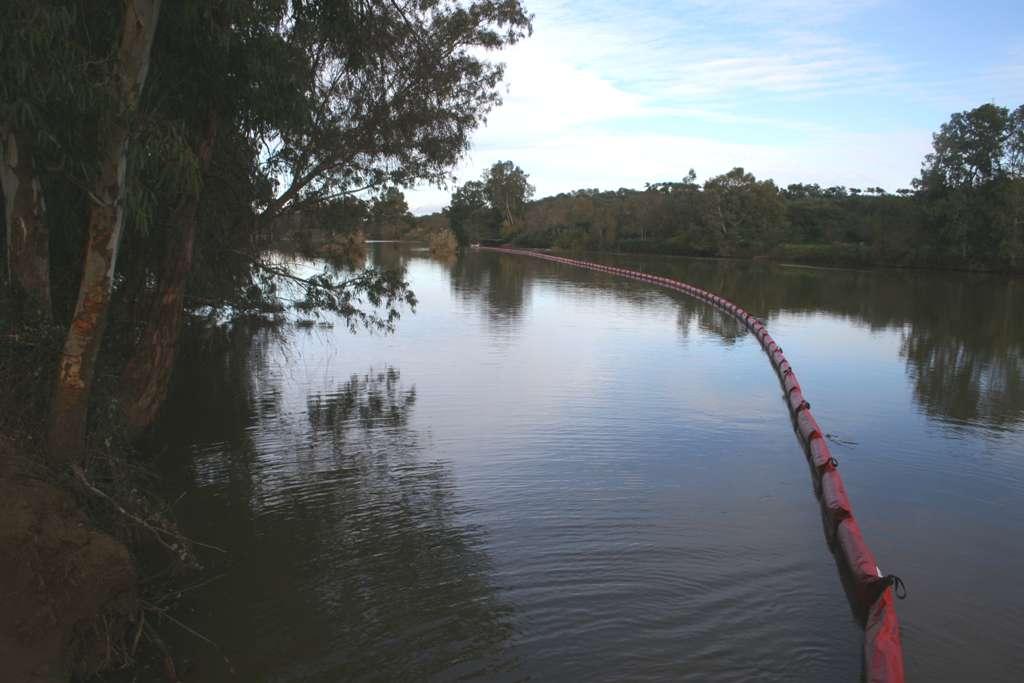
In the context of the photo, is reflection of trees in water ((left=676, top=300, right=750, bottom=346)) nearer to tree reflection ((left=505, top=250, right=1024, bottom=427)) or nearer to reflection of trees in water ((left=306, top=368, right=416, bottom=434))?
tree reflection ((left=505, top=250, right=1024, bottom=427))

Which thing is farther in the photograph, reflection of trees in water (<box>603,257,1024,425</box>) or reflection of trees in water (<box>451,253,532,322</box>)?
reflection of trees in water (<box>451,253,532,322</box>)

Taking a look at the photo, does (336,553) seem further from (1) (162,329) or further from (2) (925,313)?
(2) (925,313)

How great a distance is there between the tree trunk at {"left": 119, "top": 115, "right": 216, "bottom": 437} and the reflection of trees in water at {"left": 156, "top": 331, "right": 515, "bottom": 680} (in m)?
0.94

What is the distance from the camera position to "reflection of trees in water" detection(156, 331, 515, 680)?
4871 mm

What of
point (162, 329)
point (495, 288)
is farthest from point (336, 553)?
point (495, 288)

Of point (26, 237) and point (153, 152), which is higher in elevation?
point (153, 152)

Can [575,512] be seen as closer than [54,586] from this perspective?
No

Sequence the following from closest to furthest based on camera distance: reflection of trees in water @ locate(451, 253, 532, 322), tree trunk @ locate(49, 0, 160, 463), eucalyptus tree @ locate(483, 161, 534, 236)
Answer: tree trunk @ locate(49, 0, 160, 463), reflection of trees in water @ locate(451, 253, 532, 322), eucalyptus tree @ locate(483, 161, 534, 236)

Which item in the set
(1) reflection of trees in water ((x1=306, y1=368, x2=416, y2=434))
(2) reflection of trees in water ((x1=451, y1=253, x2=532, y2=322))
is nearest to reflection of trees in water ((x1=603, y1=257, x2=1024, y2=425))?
(2) reflection of trees in water ((x1=451, y1=253, x2=532, y2=322))

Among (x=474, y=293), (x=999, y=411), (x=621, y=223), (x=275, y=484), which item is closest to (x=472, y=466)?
(x=275, y=484)

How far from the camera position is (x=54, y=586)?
168 inches

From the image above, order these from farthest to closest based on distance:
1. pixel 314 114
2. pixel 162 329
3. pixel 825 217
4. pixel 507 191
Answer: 1. pixel 507 191
2. pixel 825 217
3. pixel 314 114
4. pixel 162 329

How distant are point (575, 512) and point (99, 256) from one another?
4490 millimetres

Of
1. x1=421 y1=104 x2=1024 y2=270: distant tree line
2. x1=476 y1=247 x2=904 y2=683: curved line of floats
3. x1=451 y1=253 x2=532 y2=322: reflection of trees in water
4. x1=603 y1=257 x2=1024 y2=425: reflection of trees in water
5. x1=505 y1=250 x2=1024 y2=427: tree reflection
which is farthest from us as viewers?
x1=421 y1=104 x2=1024 y2=270: distant tree line
